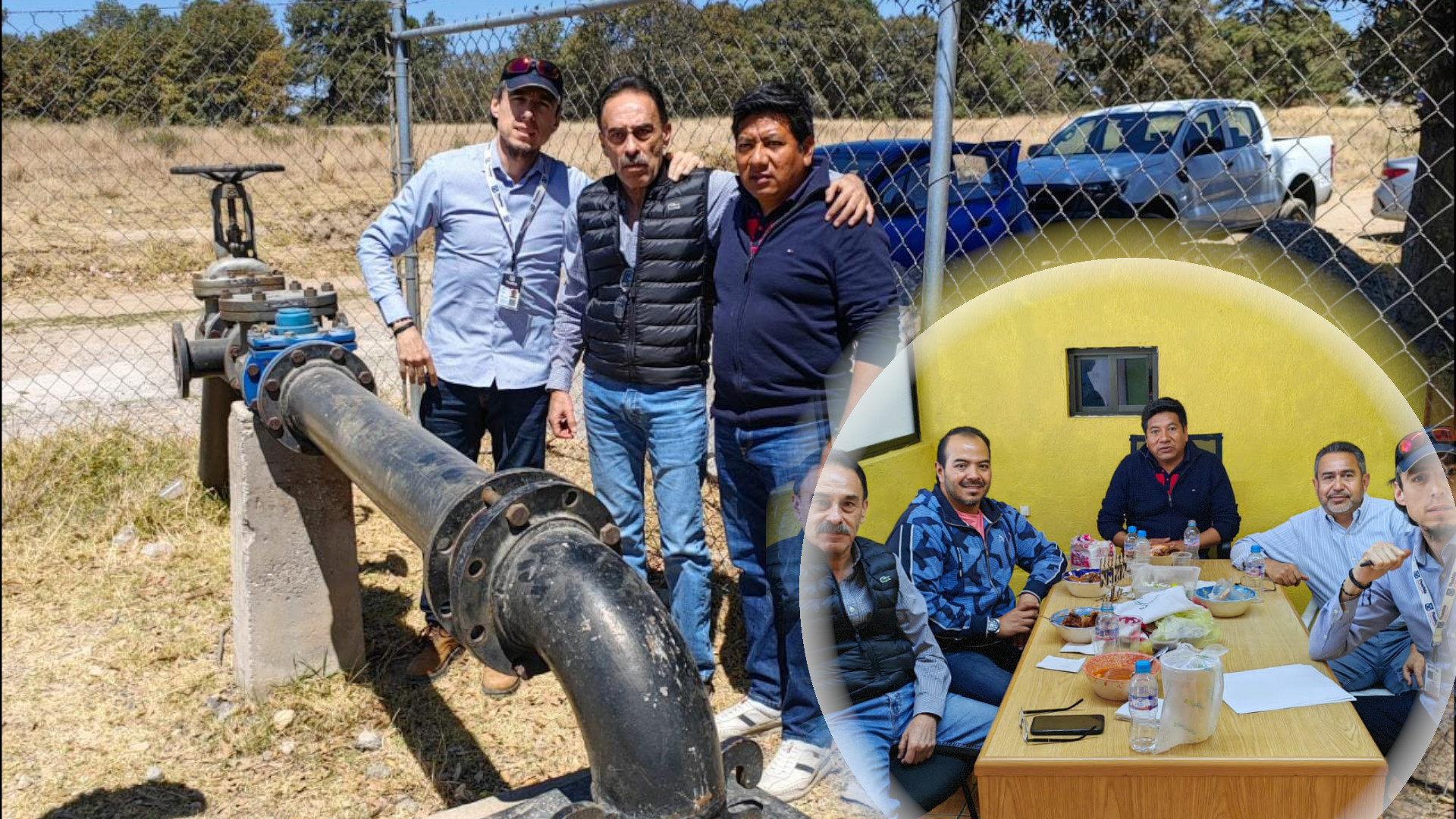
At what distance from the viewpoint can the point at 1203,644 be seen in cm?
112

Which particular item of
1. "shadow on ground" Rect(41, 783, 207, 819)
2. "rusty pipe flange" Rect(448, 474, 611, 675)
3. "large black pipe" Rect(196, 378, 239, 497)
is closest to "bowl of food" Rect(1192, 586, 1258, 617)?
"rusty pipe flange" Rect(448, 474, 611, 675)

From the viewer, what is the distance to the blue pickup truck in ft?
9.07

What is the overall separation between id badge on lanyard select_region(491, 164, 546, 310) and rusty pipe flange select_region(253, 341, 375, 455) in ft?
2.51

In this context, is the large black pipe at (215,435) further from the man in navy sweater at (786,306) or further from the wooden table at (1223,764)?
the wooden table at (1223,764)

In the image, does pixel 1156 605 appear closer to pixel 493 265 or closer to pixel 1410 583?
pixel 1410 583

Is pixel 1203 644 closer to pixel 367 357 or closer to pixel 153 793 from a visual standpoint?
pixel 153 793

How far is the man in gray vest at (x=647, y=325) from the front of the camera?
3250 millimetres

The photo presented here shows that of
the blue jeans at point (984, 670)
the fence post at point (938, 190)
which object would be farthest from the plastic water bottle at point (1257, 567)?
the fence post at point (938, 190)

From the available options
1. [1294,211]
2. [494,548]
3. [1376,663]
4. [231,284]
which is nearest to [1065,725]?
[1376,663]

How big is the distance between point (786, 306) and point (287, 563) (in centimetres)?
215

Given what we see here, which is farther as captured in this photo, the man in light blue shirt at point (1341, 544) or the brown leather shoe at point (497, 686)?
the brown leather shoe at point (497, 686)

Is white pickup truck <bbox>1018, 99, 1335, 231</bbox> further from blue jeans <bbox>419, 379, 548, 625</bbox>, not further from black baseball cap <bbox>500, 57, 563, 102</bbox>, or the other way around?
blue jeans <bbox>419, 379, 548, 625</bbox>

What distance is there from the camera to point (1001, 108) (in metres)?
A: 3.20

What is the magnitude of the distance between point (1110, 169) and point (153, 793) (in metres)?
3.23
